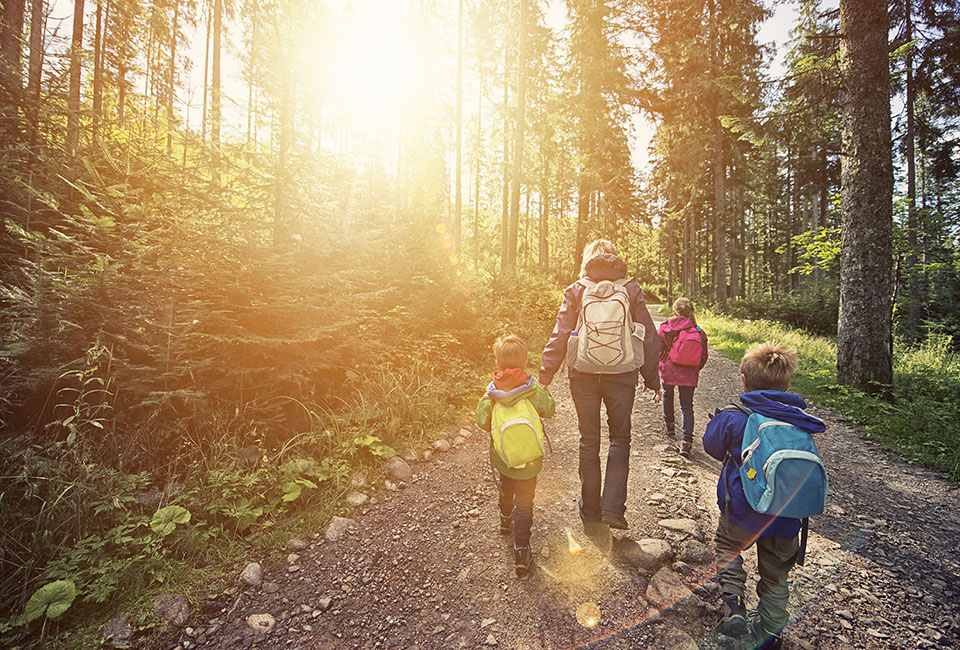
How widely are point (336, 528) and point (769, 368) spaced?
3.61 metres

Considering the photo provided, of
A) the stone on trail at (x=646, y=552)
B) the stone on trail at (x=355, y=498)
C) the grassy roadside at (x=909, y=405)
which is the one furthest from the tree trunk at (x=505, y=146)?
the stone on trail at (x=646, y=552)

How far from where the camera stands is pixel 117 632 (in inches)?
92.5

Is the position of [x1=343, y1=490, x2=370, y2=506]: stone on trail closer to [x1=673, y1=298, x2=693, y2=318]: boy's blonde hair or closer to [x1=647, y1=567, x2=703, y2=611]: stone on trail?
[x1=647, y1=567, x2=703, y2=611]: stone on trail

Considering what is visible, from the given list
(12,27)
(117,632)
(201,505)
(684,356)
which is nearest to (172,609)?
(117,632)

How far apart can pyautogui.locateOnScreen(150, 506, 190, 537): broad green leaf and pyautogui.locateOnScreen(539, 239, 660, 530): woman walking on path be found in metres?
3.04

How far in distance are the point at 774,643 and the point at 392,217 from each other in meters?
8.99

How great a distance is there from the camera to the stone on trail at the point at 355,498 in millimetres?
3873

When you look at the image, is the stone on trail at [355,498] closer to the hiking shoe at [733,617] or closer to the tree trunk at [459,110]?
the hiking shoe at [733,617]

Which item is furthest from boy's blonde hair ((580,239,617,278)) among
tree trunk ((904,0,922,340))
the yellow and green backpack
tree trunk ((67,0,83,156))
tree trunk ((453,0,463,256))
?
tree trunk ((904,0,922,340))

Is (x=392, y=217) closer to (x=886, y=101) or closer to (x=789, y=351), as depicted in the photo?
(x=789, y=351)

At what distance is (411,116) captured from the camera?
2178cm

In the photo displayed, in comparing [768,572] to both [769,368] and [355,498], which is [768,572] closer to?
[769,368]

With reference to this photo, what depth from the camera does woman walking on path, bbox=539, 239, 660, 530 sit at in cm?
336

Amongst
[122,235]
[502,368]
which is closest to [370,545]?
[502,368]
